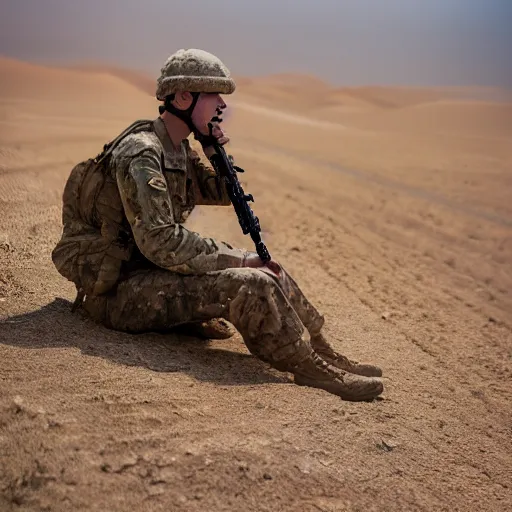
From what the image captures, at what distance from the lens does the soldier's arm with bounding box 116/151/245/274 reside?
3650mm

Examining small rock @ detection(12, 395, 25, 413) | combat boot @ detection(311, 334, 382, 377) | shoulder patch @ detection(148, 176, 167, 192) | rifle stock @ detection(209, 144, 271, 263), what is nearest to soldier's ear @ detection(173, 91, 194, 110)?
rifle stock @ detection(209, 144, 271, 263)

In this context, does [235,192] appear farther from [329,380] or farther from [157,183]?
[329,380]

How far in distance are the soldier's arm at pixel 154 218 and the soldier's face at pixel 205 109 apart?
35 cm

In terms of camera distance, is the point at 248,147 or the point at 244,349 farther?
the point at 248,147

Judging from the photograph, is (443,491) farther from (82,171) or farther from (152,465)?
(82,171)

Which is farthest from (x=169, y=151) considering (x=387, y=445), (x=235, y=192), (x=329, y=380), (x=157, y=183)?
(x=387, y=445)

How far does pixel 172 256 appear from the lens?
369 cm

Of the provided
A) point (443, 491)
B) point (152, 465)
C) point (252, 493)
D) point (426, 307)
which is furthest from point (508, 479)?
point (426, 307)

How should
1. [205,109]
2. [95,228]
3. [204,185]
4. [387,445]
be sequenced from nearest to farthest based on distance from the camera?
[387,445]
[205,109]
[95,228]
[204,185]

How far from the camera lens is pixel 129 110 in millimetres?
18328

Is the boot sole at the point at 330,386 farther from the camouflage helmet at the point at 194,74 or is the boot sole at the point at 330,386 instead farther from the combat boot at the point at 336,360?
the camouflage helmet at the point at 194,74

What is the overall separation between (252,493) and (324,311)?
308cm

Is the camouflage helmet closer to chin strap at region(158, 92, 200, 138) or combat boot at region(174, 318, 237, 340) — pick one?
chin strap at region(158, 92, 200, 138)

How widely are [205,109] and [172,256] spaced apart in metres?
0.82
